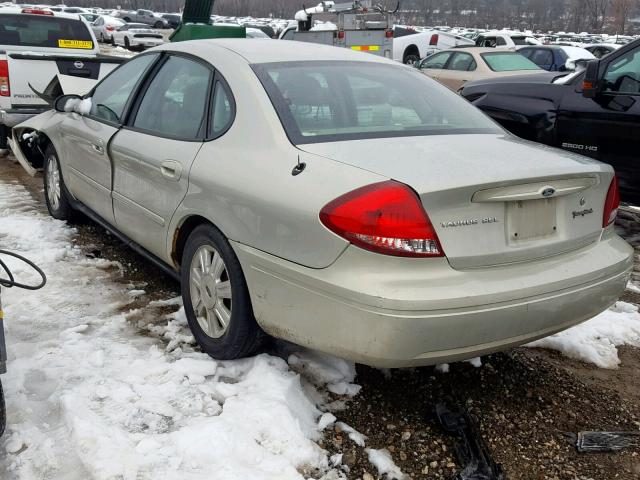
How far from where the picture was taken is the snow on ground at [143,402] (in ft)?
8.16

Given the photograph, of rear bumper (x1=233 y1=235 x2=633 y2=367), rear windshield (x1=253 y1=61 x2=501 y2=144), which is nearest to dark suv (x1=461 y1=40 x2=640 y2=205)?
rear windshield (x1=253 y1=61 x2=501 y2=144)

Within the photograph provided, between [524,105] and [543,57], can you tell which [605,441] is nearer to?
[524,105]

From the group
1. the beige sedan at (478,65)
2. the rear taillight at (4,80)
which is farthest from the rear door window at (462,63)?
the rear taillight at (4,80)

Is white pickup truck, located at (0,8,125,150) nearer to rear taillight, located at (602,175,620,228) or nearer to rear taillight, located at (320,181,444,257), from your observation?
rear taillight, located at (320,181,444,257)

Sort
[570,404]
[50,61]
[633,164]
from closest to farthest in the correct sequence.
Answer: [570,404], [633,164], [50,61]

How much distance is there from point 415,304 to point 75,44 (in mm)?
8507

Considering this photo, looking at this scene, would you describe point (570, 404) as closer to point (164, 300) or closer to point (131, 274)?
point (164, 300)

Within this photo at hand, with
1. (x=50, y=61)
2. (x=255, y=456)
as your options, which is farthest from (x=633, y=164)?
(x=50, y=61)

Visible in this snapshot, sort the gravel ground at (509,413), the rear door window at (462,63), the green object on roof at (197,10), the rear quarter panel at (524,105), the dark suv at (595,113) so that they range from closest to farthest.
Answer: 1. the gravel ground at (509,413)
2. the dark suv at (595,113)
3. the rear quarter panel at (524,105)
4. the rear door window at (462,63)
5. the green object on roof at (197,10)

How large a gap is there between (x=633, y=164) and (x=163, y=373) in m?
4.23

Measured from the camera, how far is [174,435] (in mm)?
2617

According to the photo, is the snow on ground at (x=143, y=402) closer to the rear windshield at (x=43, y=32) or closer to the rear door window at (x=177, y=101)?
the rear door window at (x=177, y=101)

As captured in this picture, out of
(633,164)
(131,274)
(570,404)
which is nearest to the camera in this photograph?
(570,404)

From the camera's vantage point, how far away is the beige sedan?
12719 millimetres
